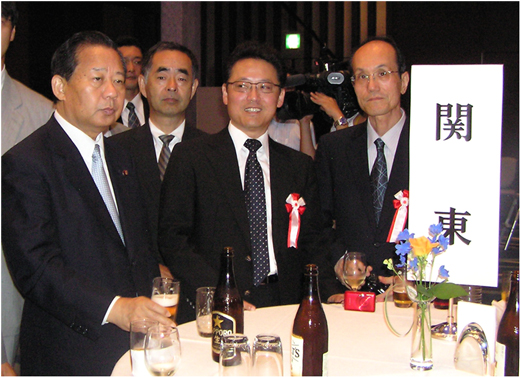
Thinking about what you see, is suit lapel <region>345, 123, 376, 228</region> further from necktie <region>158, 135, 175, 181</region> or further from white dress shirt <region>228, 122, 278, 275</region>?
necktie <region>158, 135, 175, 181</region>

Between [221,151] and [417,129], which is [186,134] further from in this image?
[417,129]

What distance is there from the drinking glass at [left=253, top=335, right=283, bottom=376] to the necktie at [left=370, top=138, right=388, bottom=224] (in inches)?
55.1

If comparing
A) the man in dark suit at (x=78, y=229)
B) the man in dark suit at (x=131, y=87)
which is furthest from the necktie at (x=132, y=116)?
the man in dark suit at (x=78, y=229)

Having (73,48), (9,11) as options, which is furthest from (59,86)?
(9,11)

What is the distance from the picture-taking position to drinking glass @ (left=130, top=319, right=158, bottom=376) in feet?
4.15

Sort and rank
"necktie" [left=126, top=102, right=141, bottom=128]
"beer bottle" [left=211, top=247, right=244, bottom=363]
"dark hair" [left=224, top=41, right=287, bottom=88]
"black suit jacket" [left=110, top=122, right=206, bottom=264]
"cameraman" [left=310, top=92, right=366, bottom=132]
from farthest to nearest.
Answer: "necktie" [left=126, top=102, right=141, bottom=128] → "cameraman" [left=310, top=92, right=366, bottom=132] → "black suit jacket" [left=110, top=122, right=206, bottom=264] → "dark hair" [left=224, top=41, right=287, bottom=88] → "beer bottle" [left=211, top=247, right=244, bottom=363]

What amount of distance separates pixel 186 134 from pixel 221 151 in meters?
0.66

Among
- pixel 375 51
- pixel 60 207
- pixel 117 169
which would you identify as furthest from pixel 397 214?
pixel 60 207

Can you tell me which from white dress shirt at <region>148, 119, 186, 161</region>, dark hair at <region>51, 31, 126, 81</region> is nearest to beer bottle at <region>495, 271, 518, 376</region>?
dark hair at <region>51, 31, 126, 81</region>

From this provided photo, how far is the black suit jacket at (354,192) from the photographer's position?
8.00 ft

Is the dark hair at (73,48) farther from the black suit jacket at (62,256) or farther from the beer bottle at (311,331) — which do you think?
the beer bottle at (311,331)

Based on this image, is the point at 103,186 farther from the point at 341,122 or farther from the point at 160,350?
the point at 341,122

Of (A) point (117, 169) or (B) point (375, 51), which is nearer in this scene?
(A) point (117, 169)

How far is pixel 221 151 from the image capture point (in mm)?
2363
